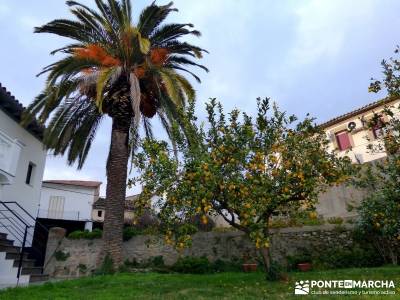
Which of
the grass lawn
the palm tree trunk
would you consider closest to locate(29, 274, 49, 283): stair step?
the grass lawn

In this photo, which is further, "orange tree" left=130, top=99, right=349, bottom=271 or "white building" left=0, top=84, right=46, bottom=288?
"white building" left=0, top=84, right=46, bottom=288

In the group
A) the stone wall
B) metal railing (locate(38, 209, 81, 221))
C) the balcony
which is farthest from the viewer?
metal railing (locate(38, 209, 81, 221))

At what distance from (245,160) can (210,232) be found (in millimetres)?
8177

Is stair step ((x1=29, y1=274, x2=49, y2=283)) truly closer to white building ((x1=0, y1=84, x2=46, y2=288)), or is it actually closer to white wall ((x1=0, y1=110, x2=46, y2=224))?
white building ((x1=0, y1=84, x2=46, y2=288))

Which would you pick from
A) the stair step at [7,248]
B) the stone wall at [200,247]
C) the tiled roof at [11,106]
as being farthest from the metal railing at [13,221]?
the tiled roof at [11,106]

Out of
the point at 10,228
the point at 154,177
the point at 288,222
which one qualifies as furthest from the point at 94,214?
the point at 154,177

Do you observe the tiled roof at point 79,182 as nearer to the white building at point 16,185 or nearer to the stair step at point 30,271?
the white building at point 16,185

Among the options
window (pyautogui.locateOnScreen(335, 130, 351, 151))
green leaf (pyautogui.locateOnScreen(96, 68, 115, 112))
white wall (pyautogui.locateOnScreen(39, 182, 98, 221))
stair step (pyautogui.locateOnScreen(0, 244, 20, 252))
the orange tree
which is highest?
window (pyautogui.locateOnScreen(335, 130, 351, 151))

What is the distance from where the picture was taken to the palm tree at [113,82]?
13086 mm

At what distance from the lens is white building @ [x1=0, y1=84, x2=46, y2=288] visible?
1098 centimetres

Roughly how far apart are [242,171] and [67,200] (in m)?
32.2

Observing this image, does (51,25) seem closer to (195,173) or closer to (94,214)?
(195,173)

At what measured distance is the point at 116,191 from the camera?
1339 centimetres

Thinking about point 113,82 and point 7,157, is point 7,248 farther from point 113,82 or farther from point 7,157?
point 113,82
